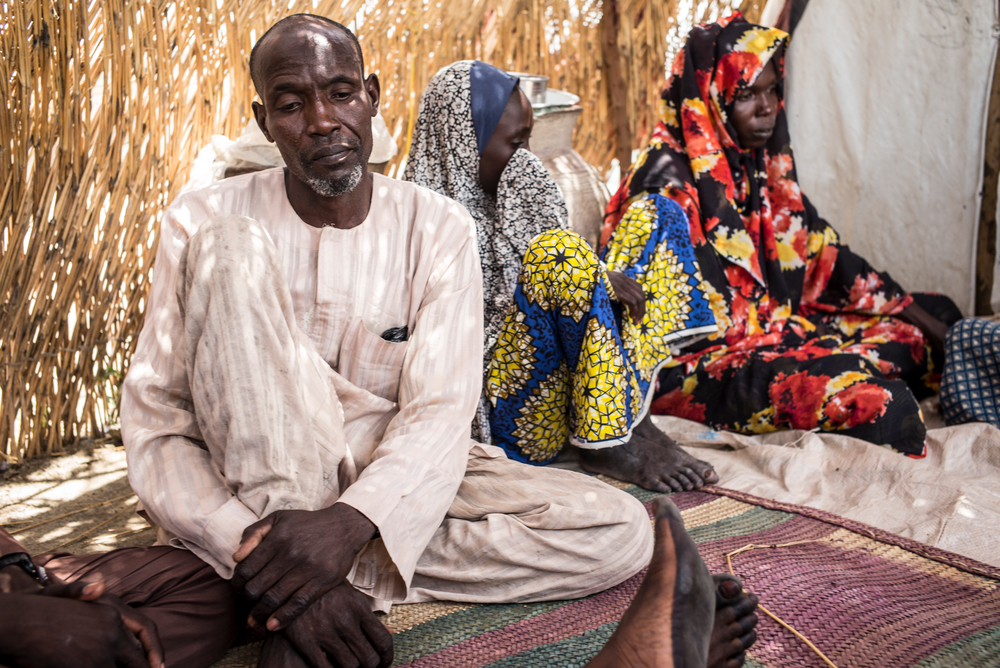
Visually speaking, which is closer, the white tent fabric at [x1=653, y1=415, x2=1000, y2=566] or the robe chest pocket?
the robe chest pocket

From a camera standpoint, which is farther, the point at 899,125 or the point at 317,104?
the point at 899,125

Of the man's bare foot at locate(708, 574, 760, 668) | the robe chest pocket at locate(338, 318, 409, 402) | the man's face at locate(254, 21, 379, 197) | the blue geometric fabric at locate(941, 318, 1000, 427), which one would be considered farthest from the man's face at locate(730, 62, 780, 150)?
the man's bare foot at locate(708, 574, 760, 668)

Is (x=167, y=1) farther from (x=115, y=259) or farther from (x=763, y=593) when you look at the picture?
(x=763, y=593)

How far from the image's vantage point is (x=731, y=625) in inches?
56.8

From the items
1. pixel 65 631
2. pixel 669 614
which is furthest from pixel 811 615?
pixel 65 631

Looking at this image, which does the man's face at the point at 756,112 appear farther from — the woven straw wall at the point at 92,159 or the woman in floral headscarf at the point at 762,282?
the woven straw wall at the point at 92,159

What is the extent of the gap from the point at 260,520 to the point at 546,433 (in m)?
1.36

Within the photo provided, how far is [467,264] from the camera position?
1.97m

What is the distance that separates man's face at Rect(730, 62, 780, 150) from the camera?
327cm

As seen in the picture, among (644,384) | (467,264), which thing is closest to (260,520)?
(467,264)

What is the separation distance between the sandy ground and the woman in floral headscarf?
79.1 inches

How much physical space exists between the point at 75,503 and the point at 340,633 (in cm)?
163

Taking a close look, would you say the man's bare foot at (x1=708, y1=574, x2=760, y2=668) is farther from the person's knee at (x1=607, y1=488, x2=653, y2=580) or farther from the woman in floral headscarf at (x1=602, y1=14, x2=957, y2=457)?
the woman in floral headscarf at (x1=602, y1=14, x2=957, y2=457)

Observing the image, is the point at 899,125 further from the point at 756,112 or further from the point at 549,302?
the point at 549,302
